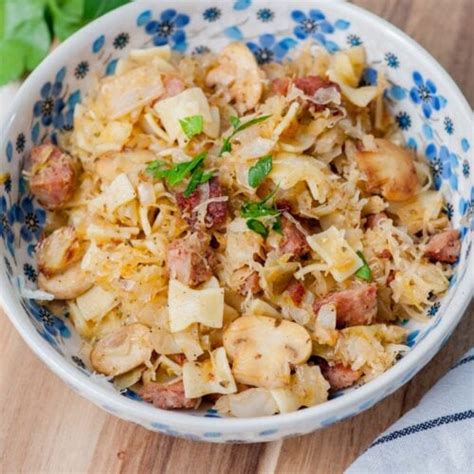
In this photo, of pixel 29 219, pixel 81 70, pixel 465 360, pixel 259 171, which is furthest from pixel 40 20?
pixel 465 360

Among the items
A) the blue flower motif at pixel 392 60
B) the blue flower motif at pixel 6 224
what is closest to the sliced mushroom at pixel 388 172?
the blue flower motif at pixel 392 60

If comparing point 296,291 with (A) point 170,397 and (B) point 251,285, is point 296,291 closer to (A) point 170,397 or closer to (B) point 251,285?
(B) point 251,285

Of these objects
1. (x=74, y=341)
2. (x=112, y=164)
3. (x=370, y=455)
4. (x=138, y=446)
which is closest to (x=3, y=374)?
(x=74, y=341)

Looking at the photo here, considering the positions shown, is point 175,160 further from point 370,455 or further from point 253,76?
point 370,455

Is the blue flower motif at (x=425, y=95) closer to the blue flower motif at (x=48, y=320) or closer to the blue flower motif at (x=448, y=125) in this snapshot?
the blue flower motif at (x=448, y=125)

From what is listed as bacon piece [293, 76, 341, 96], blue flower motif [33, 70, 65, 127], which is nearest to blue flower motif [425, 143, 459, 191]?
bacon piece [293, 76, 341, 96]
